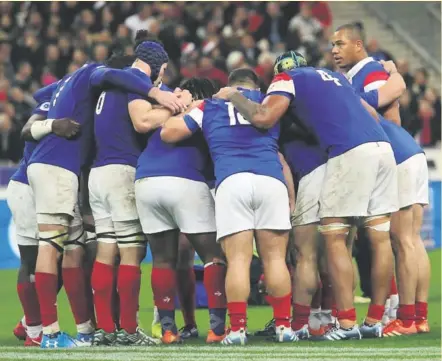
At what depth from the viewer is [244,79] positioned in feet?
36.7

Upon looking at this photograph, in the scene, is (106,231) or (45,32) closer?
(106,231)

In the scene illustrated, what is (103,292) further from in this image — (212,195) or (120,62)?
(120,62)

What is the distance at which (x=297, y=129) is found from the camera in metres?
11.2

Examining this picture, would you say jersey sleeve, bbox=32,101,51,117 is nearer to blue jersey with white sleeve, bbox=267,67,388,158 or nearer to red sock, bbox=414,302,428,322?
blue jersey with white sleeve, bbox=267,67,388,158

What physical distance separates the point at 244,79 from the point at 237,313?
1907mm

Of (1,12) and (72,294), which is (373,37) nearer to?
(1,12)

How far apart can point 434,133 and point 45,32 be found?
23.1 ft

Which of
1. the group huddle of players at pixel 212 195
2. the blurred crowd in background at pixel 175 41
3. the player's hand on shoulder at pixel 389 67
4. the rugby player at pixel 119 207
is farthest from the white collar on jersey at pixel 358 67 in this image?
the blurred crowd in background at pixel 175 41

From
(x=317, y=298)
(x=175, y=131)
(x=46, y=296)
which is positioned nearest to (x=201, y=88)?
(x=175, y=131)

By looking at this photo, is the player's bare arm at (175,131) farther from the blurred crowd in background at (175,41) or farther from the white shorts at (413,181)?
the blurred crowd in background at (175,41)

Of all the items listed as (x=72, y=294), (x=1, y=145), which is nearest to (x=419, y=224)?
(x=72, y=294)

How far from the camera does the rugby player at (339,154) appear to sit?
1084cm

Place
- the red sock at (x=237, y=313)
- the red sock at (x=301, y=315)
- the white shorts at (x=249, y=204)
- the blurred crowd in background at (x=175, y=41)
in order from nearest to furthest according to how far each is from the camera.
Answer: the red sock at (x=237, y=313) → the white shorts at (x=249, y=204) → the red sock at (x=301, y=315) → the blurred crowd in background at (x=175, y=41)

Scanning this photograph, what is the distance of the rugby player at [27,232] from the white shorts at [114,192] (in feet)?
2.21
